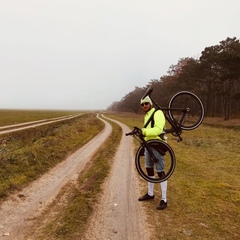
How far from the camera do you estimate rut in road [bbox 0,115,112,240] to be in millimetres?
7234

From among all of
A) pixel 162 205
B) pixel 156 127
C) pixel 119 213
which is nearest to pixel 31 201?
pixel 119 213

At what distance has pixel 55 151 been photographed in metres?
19.7

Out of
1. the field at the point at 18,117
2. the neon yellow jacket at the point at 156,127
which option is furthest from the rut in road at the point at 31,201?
the field at the point at 18,117

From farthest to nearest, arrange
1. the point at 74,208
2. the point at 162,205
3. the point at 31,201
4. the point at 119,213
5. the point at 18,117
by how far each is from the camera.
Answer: the point at 18,117
the point at 31,201
the point at 162,205
the point at 74,208
the point at 119,213

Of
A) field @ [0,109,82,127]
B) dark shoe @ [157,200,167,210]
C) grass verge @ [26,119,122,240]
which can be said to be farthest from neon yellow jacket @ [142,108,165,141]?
field @ [0,109,82,127]

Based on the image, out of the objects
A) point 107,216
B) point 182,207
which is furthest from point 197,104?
point 107,216

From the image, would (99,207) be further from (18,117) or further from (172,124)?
(18,117)

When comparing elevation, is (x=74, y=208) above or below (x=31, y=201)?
above

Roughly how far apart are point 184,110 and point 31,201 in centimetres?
585

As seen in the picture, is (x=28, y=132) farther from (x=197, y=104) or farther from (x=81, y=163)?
(x=197, y=104)

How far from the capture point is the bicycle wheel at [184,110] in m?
8.52

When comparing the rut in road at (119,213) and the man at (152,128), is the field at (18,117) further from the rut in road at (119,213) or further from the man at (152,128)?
the man at (152,128)

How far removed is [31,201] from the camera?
946 cm

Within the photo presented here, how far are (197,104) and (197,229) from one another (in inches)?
151
